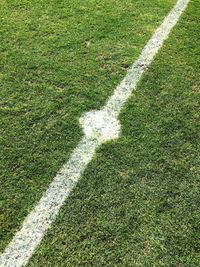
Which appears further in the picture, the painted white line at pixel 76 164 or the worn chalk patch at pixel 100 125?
the worn chalk patch at pixel 100 125

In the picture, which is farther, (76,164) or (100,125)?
(100,125)

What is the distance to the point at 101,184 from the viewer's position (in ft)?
12.6

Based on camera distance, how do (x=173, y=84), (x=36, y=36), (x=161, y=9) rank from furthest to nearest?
(x=161, y=9) → (x=36, y=36) → (x=173, y=84)

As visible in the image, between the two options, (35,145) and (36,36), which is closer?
(35,145)

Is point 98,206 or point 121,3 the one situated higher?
point 121,3

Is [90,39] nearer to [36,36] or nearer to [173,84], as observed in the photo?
[36,36]

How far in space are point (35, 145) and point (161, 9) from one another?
3.05 m

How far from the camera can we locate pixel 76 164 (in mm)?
4004

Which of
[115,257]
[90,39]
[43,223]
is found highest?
[90,39]

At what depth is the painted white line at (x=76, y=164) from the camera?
11.2ft

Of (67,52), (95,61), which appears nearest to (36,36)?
(67,52)

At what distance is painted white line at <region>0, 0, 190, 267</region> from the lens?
3.42 m

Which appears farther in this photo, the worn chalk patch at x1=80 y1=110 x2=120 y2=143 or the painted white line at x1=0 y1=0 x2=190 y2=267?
the worn chalk patch at x1=80 y1=110 x2=120 y2=143

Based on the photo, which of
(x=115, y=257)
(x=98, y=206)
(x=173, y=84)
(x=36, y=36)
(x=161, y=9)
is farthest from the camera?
(x=161, y=9)
